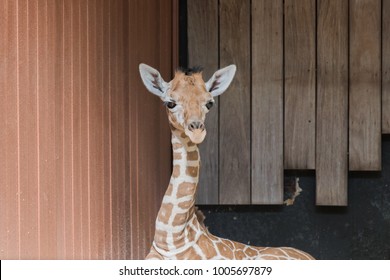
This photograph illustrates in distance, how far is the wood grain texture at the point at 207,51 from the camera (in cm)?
370

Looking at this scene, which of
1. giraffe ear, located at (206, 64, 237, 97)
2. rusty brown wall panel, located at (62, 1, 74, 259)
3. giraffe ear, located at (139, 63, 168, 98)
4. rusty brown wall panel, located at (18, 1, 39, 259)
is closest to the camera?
rusty brown wall panel, located at (18, 1, 39, 259)

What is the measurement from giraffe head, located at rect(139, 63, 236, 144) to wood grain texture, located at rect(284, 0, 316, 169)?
90 centimetres

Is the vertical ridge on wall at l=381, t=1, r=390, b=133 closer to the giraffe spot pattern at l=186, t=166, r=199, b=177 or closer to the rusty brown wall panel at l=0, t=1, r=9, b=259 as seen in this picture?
the giraffe spot pattern at l=186, t=166, r=199, b=177

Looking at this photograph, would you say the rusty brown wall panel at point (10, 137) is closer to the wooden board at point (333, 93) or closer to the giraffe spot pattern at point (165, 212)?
the giraffe spot pattern at point (165, 212)

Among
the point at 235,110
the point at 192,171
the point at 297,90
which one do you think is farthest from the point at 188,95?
the point at 297,90

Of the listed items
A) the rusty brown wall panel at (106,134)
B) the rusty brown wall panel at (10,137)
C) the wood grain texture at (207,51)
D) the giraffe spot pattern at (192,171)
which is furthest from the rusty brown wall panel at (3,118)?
the wood grain texture at (207,51)

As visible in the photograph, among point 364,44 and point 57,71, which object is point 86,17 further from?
point 364,44

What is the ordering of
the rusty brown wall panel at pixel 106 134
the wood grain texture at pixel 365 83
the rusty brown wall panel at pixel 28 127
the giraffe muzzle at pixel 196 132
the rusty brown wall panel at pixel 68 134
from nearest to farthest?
the rusty brown wall panel at pixel 28 127, the rusty brown wall panel at pixel 68 134, the giraffe muzzle at pixel 196 132, the rusty brown wall panel at pixel 106 134, the wood grain texture at pixel 365 83

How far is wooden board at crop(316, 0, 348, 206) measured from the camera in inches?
144

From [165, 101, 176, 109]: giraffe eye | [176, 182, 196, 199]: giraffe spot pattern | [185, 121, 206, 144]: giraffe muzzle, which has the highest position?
[165, 101, 176, 109]: giraffe eye

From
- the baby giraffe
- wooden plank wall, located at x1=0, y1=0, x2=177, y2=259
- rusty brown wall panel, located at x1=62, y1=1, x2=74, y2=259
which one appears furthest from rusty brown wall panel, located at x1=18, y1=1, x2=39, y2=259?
the baby giraffe

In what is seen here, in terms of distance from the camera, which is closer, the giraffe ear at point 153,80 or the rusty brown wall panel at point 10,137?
the rusty brown wall panel at point 10,137

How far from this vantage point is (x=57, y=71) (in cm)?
220

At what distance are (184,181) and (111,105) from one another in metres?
0.42
